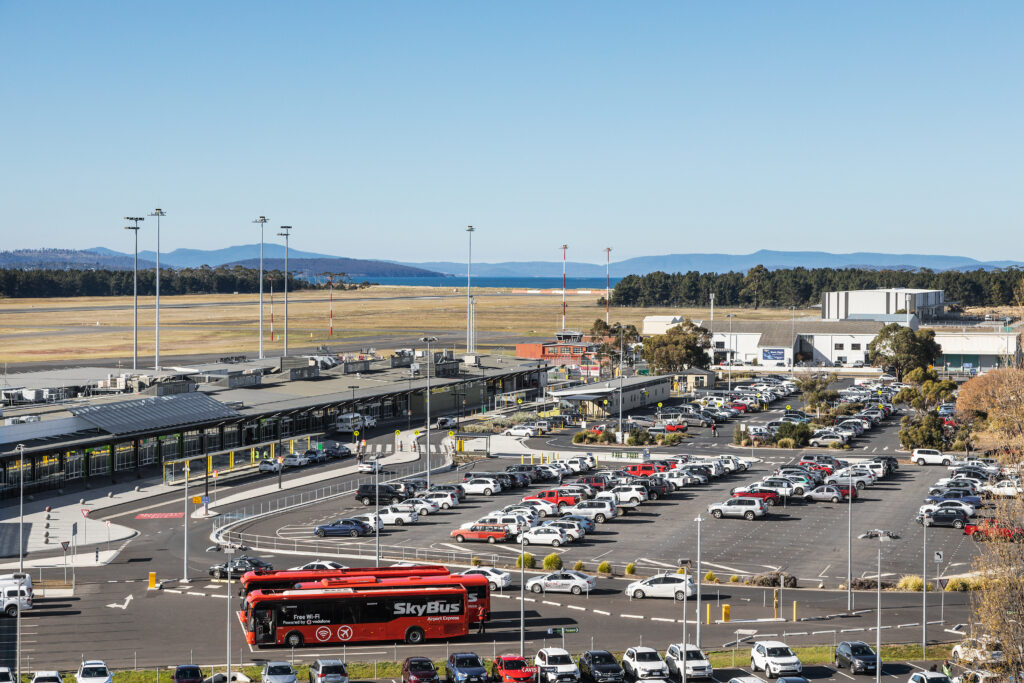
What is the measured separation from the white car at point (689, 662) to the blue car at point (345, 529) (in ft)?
75.5

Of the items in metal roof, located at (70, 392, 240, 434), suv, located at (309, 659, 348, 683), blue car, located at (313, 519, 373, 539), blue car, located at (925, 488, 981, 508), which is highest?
metal roof, located at (70, 392, 240, 434)

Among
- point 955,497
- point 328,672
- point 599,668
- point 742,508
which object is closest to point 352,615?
point 328,672

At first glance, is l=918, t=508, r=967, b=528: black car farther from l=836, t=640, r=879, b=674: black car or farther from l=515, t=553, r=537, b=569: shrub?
l=836, t=640, r=879, b=674: black car

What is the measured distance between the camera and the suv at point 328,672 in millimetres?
29531

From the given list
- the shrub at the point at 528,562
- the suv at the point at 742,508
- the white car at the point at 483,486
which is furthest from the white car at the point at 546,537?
the white car at the point at 483,486

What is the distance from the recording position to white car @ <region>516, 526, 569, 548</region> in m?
49.0

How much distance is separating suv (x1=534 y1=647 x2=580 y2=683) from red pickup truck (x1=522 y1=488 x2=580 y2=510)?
2458cm

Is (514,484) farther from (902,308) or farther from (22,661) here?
(902,308)

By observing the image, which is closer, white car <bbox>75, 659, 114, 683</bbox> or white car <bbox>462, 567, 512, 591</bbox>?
white car <bbox>75, 659, 114, 683</bbox>

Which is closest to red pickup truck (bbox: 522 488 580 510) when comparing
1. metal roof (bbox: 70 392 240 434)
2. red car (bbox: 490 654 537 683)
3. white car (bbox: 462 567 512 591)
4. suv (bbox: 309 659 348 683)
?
white car (bbox: 462 567 512 591)

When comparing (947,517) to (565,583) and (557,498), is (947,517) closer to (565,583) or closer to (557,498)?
(557,498)

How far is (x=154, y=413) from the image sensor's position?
70000 millimetres

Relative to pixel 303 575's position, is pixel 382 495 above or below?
below

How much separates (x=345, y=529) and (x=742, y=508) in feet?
64.0
